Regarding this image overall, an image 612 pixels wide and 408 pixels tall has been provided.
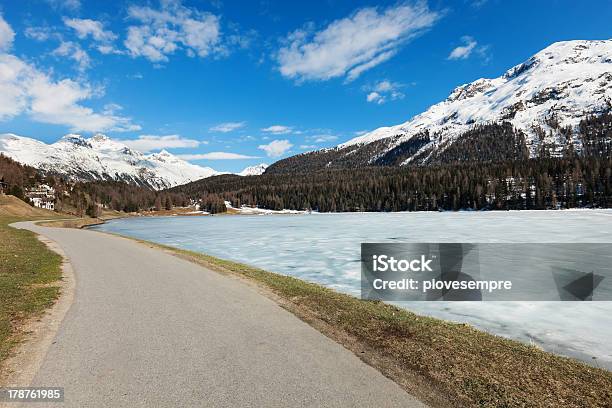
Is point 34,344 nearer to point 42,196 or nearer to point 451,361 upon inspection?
point 451,361

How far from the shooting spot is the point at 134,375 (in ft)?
22.7

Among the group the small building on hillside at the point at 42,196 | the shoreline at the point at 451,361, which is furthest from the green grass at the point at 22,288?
the small building on hillside at the point at 42,196

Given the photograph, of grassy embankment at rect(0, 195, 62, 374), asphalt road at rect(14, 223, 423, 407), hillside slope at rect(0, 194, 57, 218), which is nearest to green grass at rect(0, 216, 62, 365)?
grassy embankment at rect(0, 195, 62, 374)

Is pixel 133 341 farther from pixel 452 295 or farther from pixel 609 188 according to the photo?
pixel 609 188

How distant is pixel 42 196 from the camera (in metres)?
151

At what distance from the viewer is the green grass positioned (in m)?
9.50

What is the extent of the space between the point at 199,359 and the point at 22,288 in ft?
35.7

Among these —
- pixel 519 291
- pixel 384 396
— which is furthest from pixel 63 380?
pixel 519 291

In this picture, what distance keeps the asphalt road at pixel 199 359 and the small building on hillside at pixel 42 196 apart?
162906 millimetres

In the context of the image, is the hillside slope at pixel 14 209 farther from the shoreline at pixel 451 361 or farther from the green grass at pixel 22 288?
the shoreline at pixel 451 361

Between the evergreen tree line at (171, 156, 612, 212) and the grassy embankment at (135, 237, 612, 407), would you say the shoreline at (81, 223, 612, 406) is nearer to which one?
the grassy embankment at (135, 237, 612, 407)

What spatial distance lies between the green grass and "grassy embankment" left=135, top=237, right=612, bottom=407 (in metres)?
7.36

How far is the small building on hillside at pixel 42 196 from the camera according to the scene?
14654 centimetres

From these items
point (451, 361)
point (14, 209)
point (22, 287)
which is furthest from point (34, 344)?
point (14, 209)
